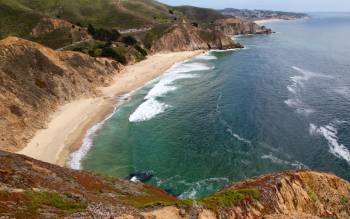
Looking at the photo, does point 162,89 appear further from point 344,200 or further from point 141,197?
point 344,200

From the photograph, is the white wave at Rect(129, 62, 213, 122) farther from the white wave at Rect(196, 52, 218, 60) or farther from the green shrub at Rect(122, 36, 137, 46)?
the green shrub at Rect(122, 36, 137, 46)

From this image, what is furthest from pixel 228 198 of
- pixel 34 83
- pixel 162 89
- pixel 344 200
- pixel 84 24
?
pixel 84 24

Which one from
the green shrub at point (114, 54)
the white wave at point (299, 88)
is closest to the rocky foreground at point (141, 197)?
the white wave at point (299, 88)

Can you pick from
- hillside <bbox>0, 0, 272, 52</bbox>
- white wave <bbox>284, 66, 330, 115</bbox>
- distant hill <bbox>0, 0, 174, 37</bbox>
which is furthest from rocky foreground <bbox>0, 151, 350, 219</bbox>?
distant hill <bbox>0, 0, 174, 37</bbox>

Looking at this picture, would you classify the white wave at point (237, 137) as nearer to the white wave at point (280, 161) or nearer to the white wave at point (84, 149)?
the white wave at point (280, 161)

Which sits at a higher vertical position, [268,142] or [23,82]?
[23,82]

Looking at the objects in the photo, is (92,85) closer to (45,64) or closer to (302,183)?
(45,64)

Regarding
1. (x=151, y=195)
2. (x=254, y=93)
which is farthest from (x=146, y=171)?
(x=254, y=93)
